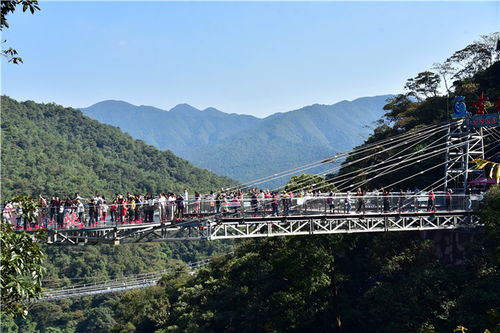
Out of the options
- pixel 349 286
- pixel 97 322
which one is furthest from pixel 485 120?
pixel 97 322

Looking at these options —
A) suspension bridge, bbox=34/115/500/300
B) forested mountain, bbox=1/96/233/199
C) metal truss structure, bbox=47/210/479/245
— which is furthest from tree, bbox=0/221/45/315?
forested mountain, bbox=1/96/233/199

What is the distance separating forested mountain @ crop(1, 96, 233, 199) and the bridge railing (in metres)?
66.6

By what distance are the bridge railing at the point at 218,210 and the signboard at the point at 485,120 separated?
6152mm

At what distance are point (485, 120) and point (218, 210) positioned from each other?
16.2 m

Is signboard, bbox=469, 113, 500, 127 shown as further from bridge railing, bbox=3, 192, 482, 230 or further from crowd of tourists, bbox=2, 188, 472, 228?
crowd of tourists, bbox=2, 188, 472, 228

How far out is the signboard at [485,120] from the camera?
29.4 m

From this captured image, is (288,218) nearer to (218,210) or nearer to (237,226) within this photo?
(237,226)

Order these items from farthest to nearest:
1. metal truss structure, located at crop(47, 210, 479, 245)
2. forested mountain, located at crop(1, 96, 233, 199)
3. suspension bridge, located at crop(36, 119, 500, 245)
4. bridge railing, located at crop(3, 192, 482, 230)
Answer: forested mountain, located at crop(1, 96, 233, 199) < suspension bridge, located at crop(36, 119, 500, 245) < metal truss structure, located at crop(47, 210, 479, 245) < bridge railing, located at crop(3, 192, 482, 230)

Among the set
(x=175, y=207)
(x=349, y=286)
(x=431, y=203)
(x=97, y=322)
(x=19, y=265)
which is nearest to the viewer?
(x=19, y=265)

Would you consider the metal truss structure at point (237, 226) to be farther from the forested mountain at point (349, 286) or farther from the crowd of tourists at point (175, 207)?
the forested mountain at point (349, 286)

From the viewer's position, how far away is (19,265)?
9094mm

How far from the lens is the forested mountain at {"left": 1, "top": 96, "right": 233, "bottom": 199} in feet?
306

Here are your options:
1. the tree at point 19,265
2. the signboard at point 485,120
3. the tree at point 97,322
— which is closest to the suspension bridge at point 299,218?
the signboard at point 485,120

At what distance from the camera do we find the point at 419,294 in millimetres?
25500
